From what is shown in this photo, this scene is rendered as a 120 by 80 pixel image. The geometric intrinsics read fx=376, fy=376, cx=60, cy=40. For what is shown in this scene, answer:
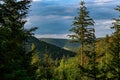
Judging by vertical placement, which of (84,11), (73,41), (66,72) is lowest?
(66,72)

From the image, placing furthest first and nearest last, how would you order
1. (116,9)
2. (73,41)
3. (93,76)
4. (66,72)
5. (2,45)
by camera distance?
(66,72) < (73,41) < (116,9) < (93,76) < (2,45)

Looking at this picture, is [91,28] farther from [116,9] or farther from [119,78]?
[119,78]

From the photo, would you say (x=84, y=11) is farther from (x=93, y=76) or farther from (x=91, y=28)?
(x=93, y=76)

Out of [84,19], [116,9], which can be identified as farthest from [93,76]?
[84,19]

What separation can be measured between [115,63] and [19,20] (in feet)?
33.0

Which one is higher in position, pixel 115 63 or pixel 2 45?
pixel 2 45

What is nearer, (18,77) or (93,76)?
(18,77)

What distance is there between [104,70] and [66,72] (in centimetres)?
7094

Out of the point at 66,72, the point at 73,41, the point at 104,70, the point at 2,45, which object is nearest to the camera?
the point at 2,45

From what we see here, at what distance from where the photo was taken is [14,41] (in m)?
30.0

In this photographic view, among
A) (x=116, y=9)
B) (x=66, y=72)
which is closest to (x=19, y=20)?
(x=116, y=9)

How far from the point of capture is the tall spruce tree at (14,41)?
20.0 m

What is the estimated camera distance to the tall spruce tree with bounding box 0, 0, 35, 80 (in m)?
20.0

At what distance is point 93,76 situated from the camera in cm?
3206
